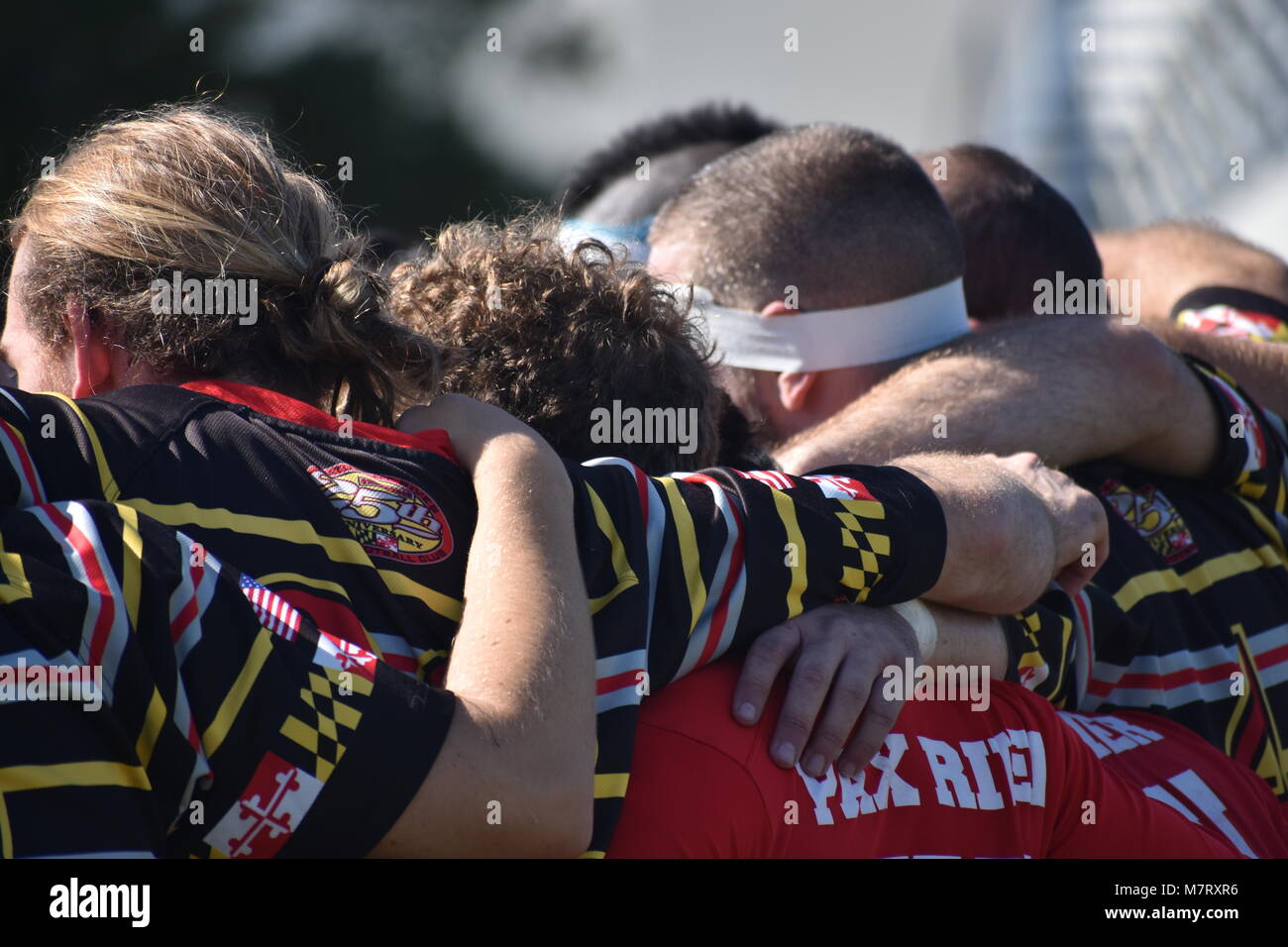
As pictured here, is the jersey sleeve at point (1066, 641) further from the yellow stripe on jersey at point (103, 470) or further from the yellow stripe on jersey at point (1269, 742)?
the yellow stripe on jersey at point (103, 470)

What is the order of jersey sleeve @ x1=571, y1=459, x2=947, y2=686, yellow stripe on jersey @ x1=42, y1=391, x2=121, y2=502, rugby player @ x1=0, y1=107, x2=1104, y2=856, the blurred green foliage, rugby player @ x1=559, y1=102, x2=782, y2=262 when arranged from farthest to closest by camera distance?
the blurred green foliage → rugby player @ x1=559, y1=102, x2=782, y2=262 → jersey sleeve @ x1=571, y1=459, x2=947, y2=686 → yellow stripe on jersey @ x1=42, y1=391, x2=121, y2=502 → rugby player @ x1=0, y1=107, x2=1104, y2=856

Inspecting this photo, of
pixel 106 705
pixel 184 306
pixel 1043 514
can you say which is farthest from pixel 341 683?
pixel 1043 514

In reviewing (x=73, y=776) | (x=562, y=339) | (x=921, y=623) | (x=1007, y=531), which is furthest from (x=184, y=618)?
(x=1007, y=531)

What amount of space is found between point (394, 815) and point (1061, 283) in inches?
104

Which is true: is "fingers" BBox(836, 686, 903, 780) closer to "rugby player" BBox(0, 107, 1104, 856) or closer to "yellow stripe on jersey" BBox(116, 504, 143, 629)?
"rugby player" BBox(0, 107, 1104, 856)

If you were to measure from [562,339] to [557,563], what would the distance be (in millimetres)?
602

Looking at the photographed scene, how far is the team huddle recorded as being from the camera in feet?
4.68

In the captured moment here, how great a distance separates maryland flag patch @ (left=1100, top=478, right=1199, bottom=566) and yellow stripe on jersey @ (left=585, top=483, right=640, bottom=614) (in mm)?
1458

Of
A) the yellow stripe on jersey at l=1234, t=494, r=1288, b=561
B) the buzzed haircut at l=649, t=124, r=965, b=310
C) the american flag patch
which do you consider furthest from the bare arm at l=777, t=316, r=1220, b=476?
the american flag patch

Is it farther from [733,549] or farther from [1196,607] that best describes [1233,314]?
[733,549]

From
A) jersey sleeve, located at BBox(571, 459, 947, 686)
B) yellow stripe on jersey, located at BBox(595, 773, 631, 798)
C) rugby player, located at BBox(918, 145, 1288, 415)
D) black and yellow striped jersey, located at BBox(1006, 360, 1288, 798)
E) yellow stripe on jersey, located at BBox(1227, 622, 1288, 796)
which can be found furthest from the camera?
rugby player, located at BBox(918, 145, 1288, 415)

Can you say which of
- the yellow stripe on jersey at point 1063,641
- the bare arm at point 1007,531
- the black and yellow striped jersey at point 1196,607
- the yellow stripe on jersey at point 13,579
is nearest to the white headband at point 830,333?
the black and yellow striped jersey at point 1196,607

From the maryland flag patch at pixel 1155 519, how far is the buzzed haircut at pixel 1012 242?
2.36 ft

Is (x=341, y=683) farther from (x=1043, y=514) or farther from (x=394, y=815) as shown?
(x=1043, y=514)
